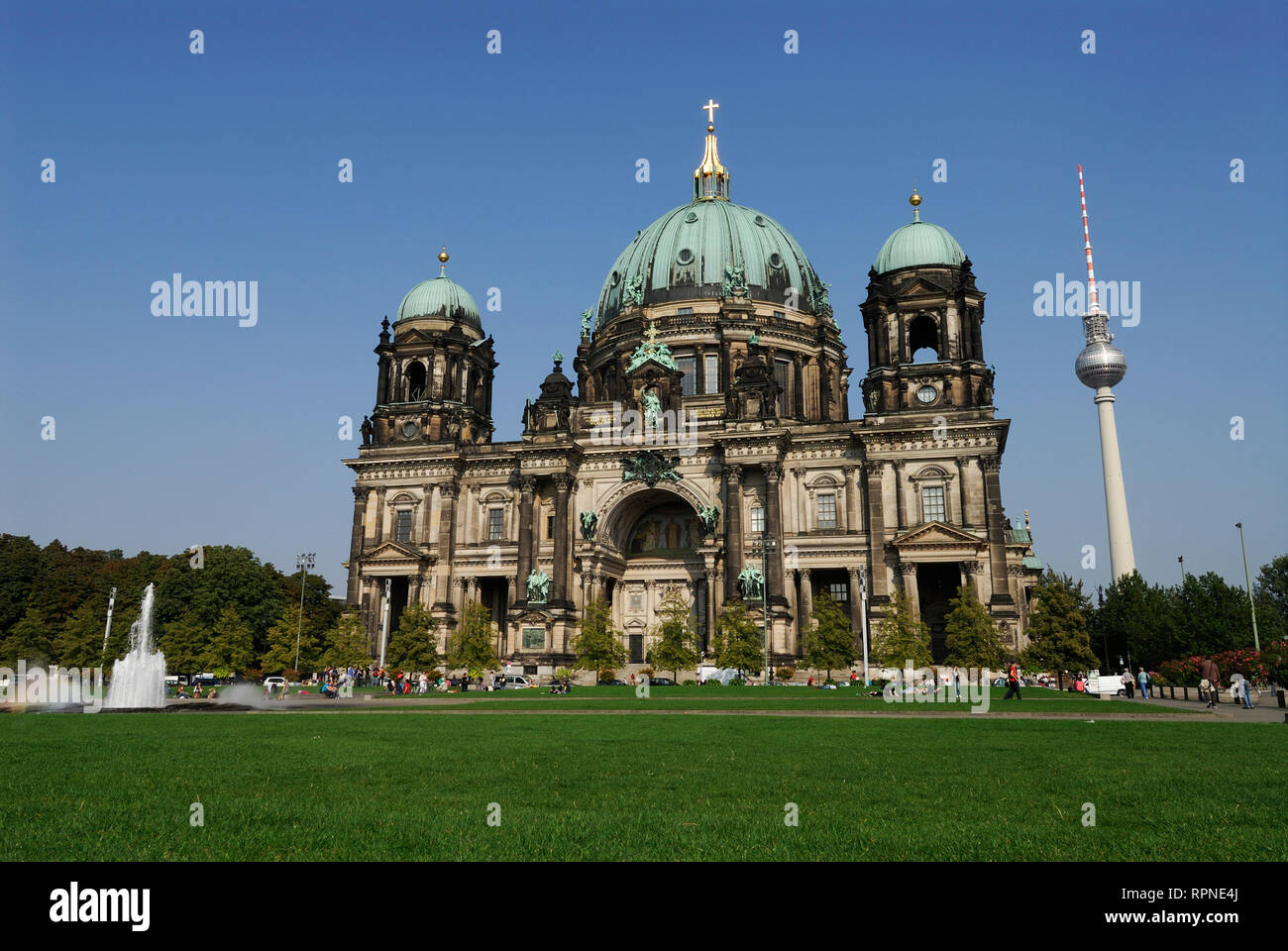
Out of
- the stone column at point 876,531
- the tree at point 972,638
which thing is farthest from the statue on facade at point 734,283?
the tree at point 972,638

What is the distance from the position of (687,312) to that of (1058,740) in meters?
66.3

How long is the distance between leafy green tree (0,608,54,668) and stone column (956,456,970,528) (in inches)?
2807

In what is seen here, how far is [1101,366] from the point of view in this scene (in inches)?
3974

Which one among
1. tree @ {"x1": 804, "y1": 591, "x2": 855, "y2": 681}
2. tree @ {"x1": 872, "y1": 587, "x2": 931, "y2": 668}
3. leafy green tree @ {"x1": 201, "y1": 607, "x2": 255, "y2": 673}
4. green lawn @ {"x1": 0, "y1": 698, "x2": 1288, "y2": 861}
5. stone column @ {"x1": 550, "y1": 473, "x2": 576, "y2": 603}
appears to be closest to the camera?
green lawn @ {"x1": 0, "y1": 698, "x2": 1288, "y2": 861}

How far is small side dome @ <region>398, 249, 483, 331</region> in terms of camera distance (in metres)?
79.7

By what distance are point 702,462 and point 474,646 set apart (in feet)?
71.0

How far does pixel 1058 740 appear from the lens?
1806cm

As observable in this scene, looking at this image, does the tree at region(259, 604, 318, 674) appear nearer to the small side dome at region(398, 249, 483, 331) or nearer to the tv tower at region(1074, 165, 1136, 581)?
the small side dome at region(398, 249, 483, 331)

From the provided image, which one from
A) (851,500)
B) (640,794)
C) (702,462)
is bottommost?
(640,794)

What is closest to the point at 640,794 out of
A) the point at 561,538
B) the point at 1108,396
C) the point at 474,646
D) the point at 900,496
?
the point at 474,646

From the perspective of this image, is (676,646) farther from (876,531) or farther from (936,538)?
(936,538)

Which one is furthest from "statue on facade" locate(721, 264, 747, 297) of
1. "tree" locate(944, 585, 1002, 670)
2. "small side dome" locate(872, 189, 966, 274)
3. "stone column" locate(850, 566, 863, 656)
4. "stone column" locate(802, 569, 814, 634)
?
"tree" locate(944, 585, 1002, 670)

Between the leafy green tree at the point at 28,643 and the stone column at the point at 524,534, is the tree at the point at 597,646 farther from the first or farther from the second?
the leafy green tree at the point at 28,643
